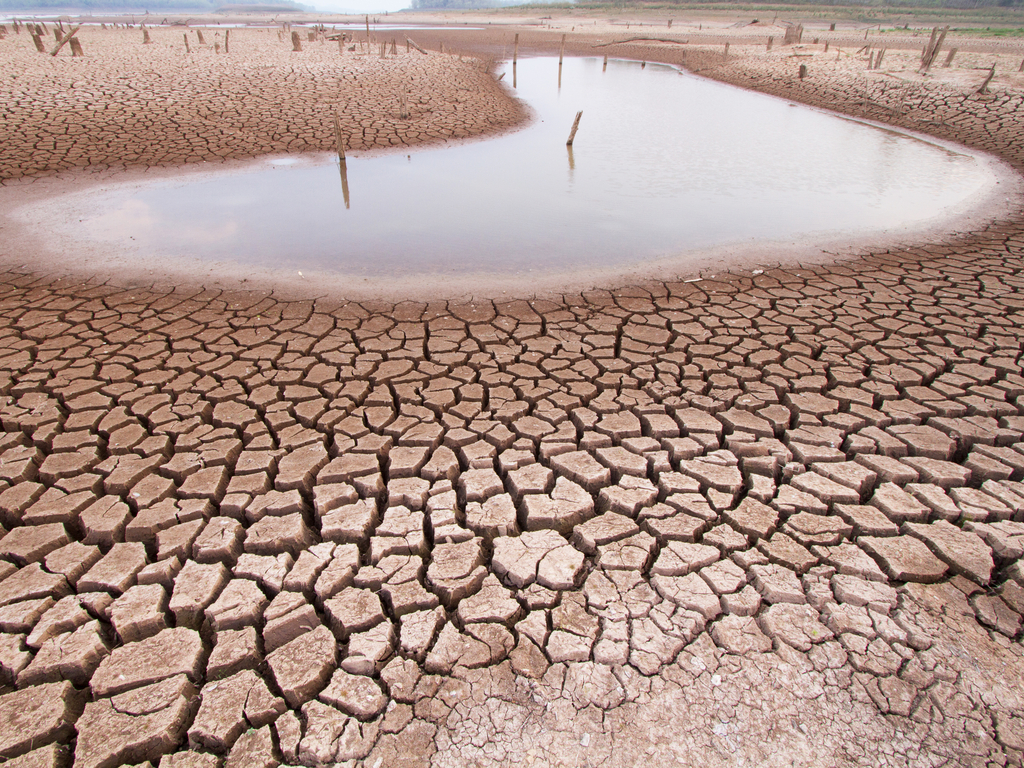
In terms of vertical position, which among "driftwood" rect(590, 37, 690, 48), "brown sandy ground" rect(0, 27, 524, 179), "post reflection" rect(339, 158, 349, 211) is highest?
"driftwood" rect(590, 37, 690, 48)

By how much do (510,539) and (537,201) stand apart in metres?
5.88

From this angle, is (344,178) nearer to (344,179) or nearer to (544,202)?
(344,179)

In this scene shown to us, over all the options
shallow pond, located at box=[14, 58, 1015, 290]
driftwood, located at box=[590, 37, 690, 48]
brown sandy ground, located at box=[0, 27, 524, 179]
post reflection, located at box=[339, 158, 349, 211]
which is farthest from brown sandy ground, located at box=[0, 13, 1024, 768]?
driftwood, located at box=[590, 37, 690, 48]

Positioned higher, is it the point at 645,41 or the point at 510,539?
the point at 645,41

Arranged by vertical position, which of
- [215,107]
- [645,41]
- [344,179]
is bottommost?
[344,179]

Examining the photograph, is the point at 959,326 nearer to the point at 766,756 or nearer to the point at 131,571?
the point at 766,756

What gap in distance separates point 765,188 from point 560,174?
2987 millimetres

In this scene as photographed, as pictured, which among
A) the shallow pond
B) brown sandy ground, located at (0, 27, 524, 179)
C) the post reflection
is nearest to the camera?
the shallow pond

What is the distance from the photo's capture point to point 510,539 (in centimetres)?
252

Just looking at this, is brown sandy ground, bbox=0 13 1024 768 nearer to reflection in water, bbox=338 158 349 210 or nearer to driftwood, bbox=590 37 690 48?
reflection in water, bbox=338 158 349 210

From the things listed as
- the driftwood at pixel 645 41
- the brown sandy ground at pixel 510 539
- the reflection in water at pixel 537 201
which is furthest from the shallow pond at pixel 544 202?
the driftwood at pixel 645 41

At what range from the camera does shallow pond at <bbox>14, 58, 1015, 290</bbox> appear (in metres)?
5.90

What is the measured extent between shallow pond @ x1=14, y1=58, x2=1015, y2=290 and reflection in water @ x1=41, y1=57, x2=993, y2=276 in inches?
1.3

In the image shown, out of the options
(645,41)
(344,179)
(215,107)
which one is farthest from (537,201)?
(645,41)
